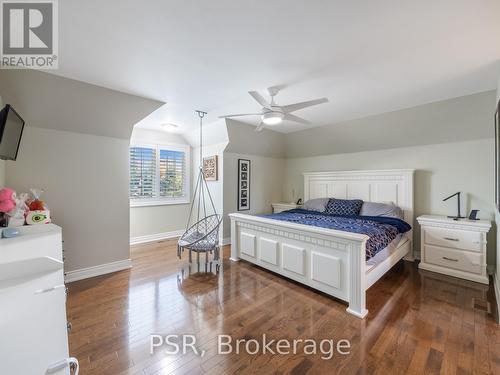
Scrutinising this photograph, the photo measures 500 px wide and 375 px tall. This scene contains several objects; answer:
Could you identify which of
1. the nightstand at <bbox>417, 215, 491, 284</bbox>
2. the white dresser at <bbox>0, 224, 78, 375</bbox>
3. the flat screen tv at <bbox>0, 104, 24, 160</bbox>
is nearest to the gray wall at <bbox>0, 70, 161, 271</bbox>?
the flat screen tv at <bbox>0, 104, 24, 160</bbox>

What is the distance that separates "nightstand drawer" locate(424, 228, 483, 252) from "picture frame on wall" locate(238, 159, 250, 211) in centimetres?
326

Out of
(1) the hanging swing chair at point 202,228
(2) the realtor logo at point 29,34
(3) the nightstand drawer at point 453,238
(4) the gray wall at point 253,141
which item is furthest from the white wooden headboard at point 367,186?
(2) the realtor logo at point 29,34

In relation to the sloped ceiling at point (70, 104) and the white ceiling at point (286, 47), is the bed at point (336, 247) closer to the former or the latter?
the white ceiling at point (286, 47)

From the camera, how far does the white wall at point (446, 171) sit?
329 centimetres

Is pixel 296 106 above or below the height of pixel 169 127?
below

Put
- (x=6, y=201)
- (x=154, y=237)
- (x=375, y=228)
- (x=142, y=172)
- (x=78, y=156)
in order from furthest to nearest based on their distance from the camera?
1. (x=154, y=237)
2. (x=142, y=172)
3. (x=78, y=156)
4. (x=375, y=228)
5. (x=6, y=201)

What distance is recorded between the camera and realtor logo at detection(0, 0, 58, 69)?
1620mm

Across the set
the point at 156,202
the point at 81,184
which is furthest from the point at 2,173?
the point at 156,202

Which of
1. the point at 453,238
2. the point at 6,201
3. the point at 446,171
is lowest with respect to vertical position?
the point at 453,238

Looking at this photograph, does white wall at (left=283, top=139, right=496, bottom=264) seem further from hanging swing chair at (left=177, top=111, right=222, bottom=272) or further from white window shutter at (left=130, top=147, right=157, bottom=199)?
white window shutter at (left=130, top=147, right=157, bottom=199)

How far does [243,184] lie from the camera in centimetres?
507

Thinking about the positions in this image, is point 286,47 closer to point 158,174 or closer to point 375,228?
point 375,228

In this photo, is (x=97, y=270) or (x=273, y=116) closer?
(x=273, y=116)

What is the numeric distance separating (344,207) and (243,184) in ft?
7.05
